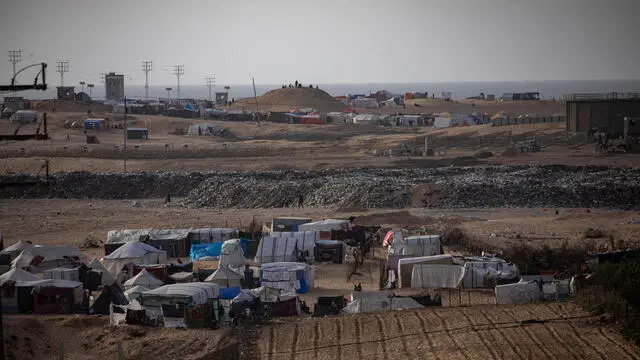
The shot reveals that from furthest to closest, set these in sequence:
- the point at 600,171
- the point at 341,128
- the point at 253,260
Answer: the point at 341,128
the point at 600,171
the point at 253,260

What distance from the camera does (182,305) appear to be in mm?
16672

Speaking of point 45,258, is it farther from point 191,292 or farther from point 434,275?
point 434,275

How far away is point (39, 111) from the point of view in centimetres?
6819

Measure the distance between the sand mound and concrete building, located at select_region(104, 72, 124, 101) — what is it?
461 inches

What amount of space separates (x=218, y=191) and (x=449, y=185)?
27.5 ft

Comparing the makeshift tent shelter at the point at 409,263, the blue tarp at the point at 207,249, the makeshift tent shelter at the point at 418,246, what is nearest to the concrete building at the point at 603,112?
the makeshift tent shelter at the point at 418,246

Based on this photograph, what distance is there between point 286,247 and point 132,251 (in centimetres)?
353

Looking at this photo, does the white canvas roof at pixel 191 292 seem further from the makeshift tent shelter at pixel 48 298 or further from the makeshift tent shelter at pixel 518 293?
the makeshift tent shelter at pixel 518 293

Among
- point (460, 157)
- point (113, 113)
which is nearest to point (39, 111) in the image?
point (113, 113)

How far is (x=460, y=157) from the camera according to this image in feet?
148

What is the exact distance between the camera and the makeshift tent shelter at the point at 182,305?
54.2 ft

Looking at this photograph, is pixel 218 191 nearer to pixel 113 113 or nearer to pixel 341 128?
pixel 341 128

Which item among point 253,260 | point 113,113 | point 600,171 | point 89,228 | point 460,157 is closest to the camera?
point 253,260

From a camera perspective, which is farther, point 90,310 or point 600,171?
point 600,171
